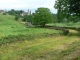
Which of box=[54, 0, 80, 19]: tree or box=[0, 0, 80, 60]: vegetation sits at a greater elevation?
box=[54, 0, 80, 19]: tree

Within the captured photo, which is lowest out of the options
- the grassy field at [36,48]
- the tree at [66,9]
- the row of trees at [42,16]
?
the grassy field at [36,48]

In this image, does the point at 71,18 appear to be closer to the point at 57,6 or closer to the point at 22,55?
the point at 57,6

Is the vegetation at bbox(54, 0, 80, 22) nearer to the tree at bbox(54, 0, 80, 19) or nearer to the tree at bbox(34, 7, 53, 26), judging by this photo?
the tree at bbox(54, 0, 80, 19)

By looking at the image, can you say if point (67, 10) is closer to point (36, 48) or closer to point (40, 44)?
point (40, 44)

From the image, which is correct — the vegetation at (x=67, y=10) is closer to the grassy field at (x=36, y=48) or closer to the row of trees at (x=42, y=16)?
the grassy field at (x=36, y=48)

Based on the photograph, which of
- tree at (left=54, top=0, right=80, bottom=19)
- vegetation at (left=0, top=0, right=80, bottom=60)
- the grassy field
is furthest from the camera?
tree at (left=54, top=0, right=80, bottom=19)

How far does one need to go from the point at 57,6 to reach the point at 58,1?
1062mm

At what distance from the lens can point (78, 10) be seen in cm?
3931

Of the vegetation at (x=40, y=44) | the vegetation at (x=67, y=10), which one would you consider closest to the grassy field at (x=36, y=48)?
the vegetation at (x=40, y=44)

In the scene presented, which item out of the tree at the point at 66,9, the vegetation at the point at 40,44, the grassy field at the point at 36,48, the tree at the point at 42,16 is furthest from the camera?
the tree at the point at 42,16

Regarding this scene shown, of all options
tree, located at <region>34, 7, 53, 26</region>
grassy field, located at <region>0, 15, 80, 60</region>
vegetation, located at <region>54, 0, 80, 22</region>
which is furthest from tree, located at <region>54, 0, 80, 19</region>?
tree, located at <region>34, 7, 53, 26</region>

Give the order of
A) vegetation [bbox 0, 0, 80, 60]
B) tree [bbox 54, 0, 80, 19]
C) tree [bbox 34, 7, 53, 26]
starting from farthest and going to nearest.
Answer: tree [bbox 34, 7, 53, 26] < tree [bbox 54, 0, 80, 19] < vegetation [bbox 0, 0, 80, 60]

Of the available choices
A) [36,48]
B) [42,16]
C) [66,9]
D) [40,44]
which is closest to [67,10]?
[66,9]

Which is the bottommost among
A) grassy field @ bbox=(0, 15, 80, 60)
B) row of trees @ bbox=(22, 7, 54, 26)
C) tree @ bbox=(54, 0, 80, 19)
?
grassy field @ bbox=(0, 15, 80, 60)
